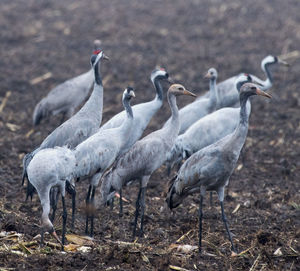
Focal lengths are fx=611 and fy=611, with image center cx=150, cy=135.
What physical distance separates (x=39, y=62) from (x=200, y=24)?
4962mm

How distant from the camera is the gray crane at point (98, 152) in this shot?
6.05 meters

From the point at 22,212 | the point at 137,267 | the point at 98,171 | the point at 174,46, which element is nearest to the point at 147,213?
the point at 98,171

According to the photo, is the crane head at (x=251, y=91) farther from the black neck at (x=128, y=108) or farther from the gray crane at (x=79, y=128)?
the gray crane at (x=79, y=128)

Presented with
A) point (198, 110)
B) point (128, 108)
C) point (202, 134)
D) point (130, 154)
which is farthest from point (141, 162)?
point (198, 110)

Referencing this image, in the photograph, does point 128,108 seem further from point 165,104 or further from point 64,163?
point 165,104

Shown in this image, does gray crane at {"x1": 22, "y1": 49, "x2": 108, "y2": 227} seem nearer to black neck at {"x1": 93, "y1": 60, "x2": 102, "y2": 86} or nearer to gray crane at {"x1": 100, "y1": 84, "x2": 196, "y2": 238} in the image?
black neck at {"x1": 93, "y1": 60, "x2": 102, "y2": 86}

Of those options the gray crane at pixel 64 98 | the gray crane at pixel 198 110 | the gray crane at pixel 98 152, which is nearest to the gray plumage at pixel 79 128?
the gray crane at pixel 98 152

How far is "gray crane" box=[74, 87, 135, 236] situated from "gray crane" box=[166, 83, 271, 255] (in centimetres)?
73

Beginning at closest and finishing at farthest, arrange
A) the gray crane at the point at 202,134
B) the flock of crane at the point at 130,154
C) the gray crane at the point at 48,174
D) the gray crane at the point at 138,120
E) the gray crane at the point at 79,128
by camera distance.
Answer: the gray crane at the point at 48,174 < the flock of crane at the point at 130,154 < the gray crane at the point at 79,128 < the gray crane at the point at 138,120 < the gray crane at the point at 202,134

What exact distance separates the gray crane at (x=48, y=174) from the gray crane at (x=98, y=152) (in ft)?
1.08

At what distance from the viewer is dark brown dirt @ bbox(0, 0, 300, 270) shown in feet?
17.9

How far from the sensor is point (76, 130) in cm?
682

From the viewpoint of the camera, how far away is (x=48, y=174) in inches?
211

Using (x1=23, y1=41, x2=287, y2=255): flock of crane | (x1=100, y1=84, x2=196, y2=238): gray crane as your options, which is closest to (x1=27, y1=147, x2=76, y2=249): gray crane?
(x1=23, y1=41, x2=287, y2=255): flock of crane
